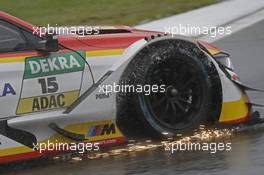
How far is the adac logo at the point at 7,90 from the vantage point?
6.50 m

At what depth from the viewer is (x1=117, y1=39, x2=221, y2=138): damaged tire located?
7.02 metres

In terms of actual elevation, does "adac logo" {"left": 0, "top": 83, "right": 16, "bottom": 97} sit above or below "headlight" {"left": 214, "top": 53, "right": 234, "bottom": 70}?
below

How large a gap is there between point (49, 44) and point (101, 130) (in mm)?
884

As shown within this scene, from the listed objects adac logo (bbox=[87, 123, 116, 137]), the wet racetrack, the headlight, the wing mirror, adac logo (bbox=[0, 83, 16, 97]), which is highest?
the wing mirror

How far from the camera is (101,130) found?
22.8 feet

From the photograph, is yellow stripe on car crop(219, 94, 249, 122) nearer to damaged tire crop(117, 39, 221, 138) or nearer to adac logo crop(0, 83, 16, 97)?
damaged tire crop(117, 39, 221, 138)

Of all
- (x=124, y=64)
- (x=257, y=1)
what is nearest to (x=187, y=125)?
(x=124, y=64)

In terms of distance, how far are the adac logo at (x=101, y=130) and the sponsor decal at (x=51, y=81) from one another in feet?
1.08

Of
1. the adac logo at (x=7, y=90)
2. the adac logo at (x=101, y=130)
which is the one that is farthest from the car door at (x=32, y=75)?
the adac logo at (x=101, y=130)

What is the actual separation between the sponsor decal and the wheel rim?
725 mm

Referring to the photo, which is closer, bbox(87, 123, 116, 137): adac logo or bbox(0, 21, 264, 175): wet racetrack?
bbox(0, 21, 264, 175): wet racetrack

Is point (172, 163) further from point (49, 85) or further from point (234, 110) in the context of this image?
point (49, 85)

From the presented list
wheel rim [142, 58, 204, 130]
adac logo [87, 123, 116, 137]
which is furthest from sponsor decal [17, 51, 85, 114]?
wheel rim [142, 58, 204, 130]

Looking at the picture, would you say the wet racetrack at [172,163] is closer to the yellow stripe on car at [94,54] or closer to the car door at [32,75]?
the car door at [32,75]
